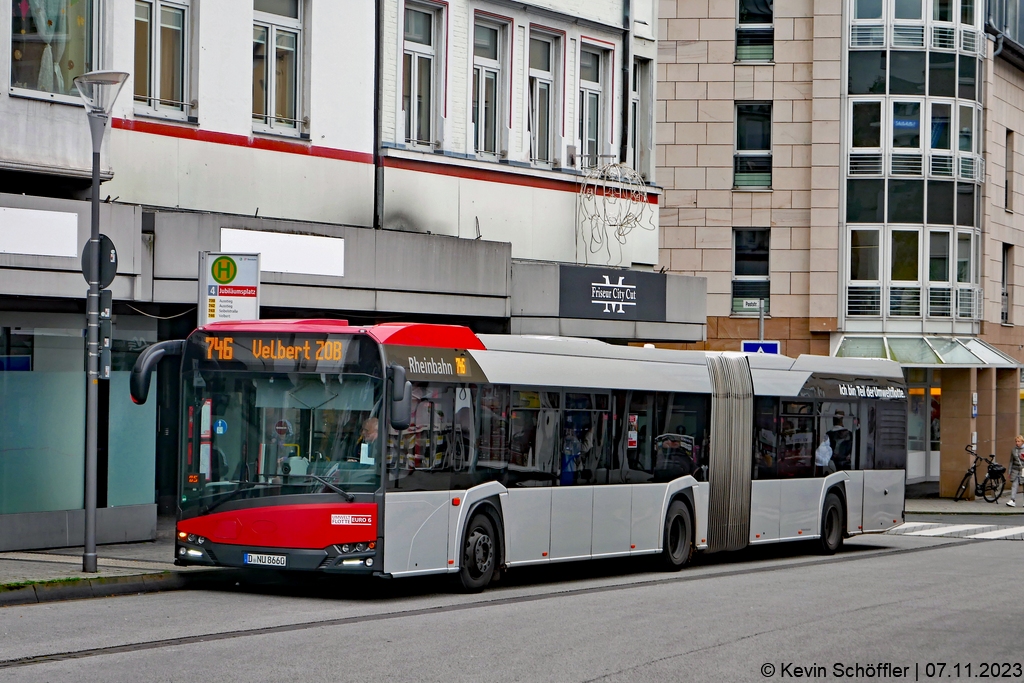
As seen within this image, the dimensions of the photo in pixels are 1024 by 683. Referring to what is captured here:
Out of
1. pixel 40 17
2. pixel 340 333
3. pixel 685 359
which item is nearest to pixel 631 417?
pixel 685 359

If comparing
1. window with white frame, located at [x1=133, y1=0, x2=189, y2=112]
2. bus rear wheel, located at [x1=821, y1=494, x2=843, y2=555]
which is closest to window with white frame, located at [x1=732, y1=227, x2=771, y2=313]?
bus rear wheel, located at [x1=821, y1=494, x2=843, y2=555]

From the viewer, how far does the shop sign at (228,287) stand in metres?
15.5

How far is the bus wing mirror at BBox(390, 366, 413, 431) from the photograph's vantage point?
44.1 ft

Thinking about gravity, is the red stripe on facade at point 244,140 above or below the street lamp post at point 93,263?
above

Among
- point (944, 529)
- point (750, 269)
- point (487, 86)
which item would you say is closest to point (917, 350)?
point (750, 269)

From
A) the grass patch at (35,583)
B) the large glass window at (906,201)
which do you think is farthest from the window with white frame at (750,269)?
the grass patch at (35,583)

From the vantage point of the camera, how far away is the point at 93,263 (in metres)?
14.5

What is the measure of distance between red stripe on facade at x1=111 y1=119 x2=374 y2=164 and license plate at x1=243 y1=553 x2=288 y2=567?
663 cm

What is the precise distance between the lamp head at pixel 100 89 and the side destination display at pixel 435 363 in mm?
3787

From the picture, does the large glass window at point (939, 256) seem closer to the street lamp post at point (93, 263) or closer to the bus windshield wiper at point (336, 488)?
the bus windshield wiper at point (336, 488)

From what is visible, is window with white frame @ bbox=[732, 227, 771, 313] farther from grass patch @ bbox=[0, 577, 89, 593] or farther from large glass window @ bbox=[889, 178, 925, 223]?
grass patch @ bbox=[0, 577, 89, 593]

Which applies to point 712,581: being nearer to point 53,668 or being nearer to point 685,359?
point 685,359

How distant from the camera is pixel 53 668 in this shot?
29.9 feet

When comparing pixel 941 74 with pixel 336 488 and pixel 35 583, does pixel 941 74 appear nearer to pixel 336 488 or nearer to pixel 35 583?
pixel 336 488
